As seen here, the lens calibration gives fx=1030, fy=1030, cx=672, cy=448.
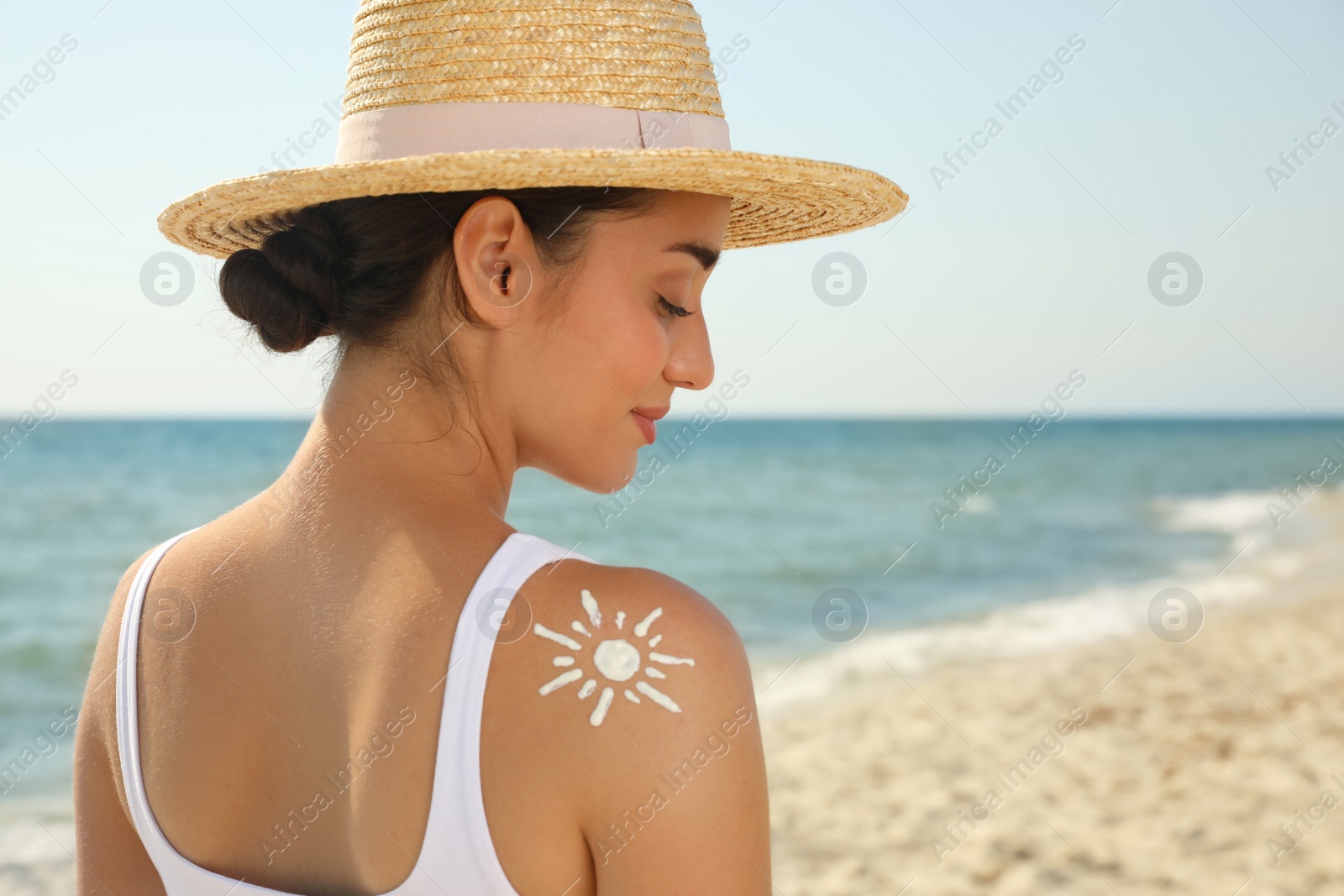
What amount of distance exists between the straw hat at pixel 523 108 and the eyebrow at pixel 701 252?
3.1 inches

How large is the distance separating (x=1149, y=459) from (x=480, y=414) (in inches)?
1339

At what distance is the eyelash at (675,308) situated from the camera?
4.49 ft

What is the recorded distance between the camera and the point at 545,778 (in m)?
1.05

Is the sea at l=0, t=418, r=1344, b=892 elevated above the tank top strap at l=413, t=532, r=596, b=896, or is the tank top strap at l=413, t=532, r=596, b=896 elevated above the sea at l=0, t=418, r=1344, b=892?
the tank top strap at l=413, t=532, r=596, b=896

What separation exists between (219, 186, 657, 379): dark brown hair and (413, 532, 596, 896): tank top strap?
431 mm

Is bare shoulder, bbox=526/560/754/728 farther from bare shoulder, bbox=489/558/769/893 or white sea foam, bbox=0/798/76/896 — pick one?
white sea foam, bbox=0/798/76/896

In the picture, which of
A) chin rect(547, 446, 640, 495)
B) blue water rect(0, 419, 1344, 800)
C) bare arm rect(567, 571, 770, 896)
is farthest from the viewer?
blue water rect(0, 419, 1344, 800)

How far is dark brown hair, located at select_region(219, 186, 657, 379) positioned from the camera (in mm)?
1336

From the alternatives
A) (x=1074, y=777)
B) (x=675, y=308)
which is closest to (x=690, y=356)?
(x=675, y=308)

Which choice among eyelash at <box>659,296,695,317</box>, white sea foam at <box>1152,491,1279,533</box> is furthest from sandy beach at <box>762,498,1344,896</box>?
white sea foam at <box>1152,491,1279,533</box>

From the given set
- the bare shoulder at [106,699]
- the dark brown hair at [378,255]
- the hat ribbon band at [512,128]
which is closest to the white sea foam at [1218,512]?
the hat ribbon band at [512,128]

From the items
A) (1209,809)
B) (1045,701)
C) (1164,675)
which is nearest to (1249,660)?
(1164,675)

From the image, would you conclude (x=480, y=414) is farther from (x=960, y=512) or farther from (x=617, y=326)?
(x=960, y=512)

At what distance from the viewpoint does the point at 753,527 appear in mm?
16062
